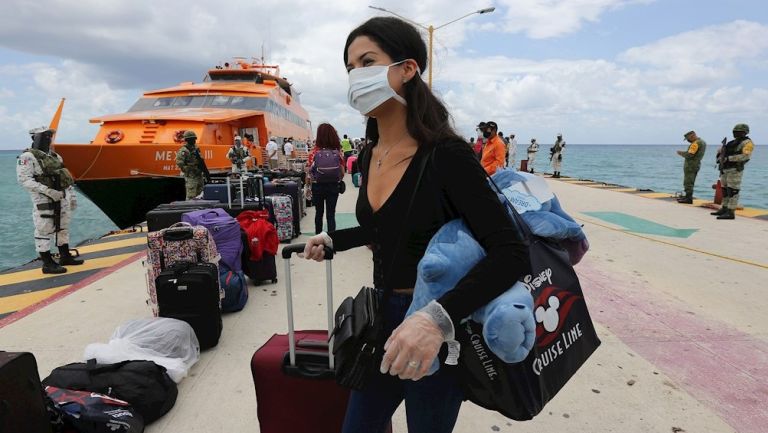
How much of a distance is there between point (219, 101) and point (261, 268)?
31.0 ft

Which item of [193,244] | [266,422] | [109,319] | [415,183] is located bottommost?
[109,319]

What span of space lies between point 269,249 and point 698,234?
7.50 metres

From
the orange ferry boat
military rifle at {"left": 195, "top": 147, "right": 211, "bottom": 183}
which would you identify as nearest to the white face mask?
military rifle at {"left": 195, "top": 147, "right": 211, "bottom": 183}

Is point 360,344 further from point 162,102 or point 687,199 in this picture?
point 162,102

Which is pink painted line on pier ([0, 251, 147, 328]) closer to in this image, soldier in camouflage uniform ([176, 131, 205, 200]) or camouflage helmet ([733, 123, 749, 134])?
soldier in camouflage uniform ([176, 131, 205, 200])

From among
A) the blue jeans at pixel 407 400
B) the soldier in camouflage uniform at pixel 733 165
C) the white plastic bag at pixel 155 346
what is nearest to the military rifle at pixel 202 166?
the white plastic bag at pixel 155 346

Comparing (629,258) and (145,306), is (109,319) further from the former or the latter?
(629,258)

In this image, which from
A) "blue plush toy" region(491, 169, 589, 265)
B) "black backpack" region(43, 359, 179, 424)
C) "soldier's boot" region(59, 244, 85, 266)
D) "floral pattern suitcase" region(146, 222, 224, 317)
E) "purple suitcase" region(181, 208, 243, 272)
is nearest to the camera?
"blue plush toy" region(491, 169, 589, 265)

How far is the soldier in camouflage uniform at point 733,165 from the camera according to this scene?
856cm

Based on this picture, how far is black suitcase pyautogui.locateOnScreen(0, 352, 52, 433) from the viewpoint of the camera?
5.82 ft

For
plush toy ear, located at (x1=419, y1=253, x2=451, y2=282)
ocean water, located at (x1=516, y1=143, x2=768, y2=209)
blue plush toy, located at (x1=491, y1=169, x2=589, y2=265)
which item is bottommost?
ocean water, located at (x1=516, y1=143, x2=768, y2=209)

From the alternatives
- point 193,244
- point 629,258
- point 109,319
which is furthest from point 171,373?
point 629,258

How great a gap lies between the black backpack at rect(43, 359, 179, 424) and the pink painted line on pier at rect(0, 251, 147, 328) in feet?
7.32

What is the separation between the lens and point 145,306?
14.2 ft
